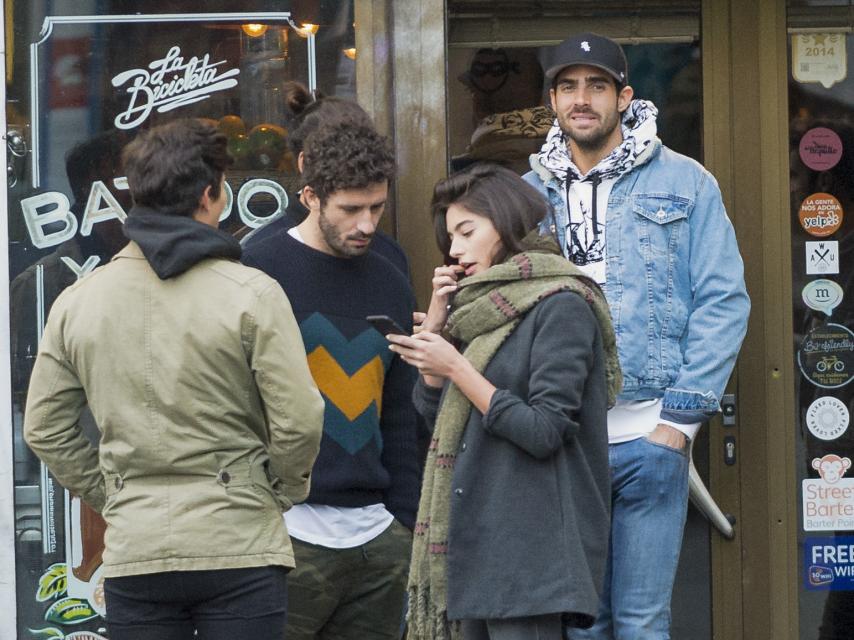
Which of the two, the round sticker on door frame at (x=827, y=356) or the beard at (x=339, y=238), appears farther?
the round sticker on door frame at (x=827, y=356)

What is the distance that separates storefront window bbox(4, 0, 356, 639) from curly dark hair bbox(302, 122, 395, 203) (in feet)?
4.29

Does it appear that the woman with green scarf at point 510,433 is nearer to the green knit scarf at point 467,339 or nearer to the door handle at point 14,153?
→ the green knit scarf at point 467,339

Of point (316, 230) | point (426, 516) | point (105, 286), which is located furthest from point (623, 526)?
point (105, 286)

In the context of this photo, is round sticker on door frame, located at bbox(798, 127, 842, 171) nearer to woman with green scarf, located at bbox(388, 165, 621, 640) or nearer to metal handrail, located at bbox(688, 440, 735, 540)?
metal handrail, located at bbox(688, 440, 735, 540)

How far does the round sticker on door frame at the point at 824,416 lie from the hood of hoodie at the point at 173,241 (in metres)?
2.89

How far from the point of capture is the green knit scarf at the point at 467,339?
3.71m

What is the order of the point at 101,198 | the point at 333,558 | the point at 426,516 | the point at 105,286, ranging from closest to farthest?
the point at 105,286, the point at 426,516, the point at 333,558, the point at 101,198

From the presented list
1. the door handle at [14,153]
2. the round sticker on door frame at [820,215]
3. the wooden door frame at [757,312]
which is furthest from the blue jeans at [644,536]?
the door handle at [14,153]

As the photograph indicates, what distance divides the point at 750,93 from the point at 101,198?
2496 mm

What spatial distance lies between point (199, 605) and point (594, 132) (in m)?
2.06

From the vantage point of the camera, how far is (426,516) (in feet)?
12.5

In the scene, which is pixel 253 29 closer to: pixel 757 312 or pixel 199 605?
pixel 757 312

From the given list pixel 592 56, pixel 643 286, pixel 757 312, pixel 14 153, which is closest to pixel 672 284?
pixel 643 286

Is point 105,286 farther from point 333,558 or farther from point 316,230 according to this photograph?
point 333,558
